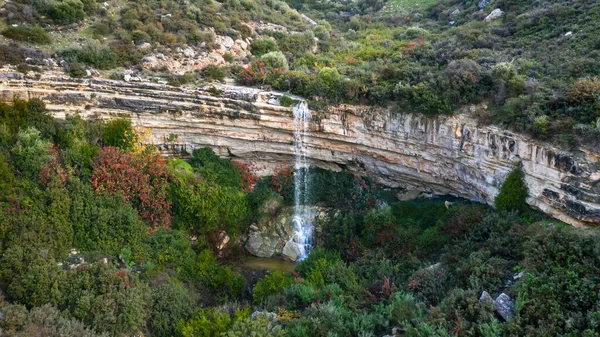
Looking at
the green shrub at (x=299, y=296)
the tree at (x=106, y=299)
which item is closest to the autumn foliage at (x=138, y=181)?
the tree at (x=106, y=299)

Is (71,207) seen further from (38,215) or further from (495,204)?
(495,204)

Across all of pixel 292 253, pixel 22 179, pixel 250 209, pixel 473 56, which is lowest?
pixel 292 253

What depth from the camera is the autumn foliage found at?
15.8 meters

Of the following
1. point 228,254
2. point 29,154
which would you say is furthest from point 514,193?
point 29,154

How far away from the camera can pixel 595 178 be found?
41.1 ft

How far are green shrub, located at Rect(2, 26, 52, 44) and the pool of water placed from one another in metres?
14.3

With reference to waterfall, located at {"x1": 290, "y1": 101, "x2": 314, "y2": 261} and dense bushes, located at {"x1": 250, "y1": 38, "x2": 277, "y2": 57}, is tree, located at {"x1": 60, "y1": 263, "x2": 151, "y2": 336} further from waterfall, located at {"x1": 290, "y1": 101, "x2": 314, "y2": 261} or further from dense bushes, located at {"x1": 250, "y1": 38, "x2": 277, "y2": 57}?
dense bushes, located at {"x1": 250, "y1": 38, "x2": 277, "y2": 57}

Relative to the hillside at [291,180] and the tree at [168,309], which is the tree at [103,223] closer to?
the hillside at [291,180]

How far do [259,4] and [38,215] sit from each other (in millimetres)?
23716

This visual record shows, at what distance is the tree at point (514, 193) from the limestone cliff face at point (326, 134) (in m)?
0.27

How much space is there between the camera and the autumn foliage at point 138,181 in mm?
15788

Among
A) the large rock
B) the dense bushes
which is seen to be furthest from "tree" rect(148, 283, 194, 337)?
the dense bushes

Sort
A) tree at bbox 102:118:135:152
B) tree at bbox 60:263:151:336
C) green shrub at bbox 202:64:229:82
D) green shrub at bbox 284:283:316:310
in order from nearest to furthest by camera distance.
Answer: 1. tree at bbox 60:263:151:336
2. green shrub at bbox 284:283:316:310
3. tree at bbox 102:118:135:152
4. green shrub at bbox 202:64:229:82

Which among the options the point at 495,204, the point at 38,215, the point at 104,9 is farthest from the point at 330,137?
the point at 104,9
